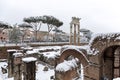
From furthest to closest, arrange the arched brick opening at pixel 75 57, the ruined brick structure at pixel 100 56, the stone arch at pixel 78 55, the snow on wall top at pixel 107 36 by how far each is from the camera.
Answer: the stone arch at pixel 78 55, the ruined brick structure at pixel 100 56, the snow on wall top at pixel 107 36, the arched brick opening at pixel 75 57

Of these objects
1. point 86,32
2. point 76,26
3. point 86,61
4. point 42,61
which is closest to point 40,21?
point 76,26

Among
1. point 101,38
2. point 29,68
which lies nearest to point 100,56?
point 101,38

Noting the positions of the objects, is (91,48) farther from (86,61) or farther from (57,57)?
(57,57)

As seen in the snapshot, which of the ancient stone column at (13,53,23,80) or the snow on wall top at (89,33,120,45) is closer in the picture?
the snow on wall top at (89,33,120,45)

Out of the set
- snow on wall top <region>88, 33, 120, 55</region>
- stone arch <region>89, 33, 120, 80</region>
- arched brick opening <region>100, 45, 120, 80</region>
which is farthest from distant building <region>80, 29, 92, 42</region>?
snow on wall top <region>88, 33, 120, 55</region>

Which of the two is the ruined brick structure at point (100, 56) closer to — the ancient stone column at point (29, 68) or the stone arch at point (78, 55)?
the stone arch at point (78, 55)

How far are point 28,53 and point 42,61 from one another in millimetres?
2615

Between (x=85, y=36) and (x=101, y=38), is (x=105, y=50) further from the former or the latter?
(x=85, y=36)

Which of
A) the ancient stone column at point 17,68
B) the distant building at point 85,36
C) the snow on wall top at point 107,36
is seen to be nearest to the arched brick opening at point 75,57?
the snow on wall top at point 107,36

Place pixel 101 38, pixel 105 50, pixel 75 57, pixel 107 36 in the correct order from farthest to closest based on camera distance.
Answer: pixel 75 57 < pixel 105 50 < pixel 101 38 < pixel 107 36

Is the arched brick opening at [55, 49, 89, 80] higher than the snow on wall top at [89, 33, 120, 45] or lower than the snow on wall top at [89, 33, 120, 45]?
lower

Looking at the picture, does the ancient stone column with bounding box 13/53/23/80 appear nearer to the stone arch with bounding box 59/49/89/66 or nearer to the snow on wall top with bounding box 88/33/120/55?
the stone arch with bounding box 59/49/89/66

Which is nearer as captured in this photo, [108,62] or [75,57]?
[108,62]

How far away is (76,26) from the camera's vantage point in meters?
24.2
